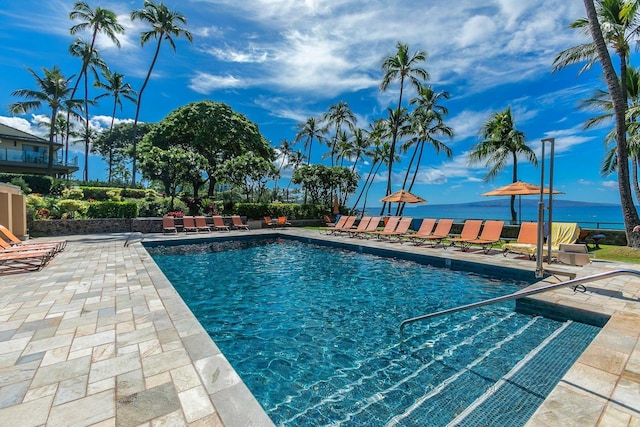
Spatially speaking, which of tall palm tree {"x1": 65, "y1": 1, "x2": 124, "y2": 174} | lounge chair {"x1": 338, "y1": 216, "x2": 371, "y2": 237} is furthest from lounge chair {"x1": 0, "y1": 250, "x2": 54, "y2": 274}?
tall palm tree {"x1": 65, "y1": 1, "x2": 124, "y2": 174}

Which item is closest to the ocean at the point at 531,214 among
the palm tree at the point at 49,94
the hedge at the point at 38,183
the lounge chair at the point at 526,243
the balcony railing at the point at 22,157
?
the lounge chair at the point at 526,243

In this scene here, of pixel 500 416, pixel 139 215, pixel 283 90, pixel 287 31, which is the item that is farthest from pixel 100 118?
pixel 500 416

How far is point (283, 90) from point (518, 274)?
23509mm

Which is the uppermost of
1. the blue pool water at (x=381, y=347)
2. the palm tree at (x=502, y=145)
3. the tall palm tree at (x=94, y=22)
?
the tall palm tree at (x=94, y=22)

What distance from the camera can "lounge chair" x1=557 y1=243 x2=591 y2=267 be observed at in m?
6.88

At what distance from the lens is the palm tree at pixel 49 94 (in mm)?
24547

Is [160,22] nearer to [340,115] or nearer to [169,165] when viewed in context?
[169,165]

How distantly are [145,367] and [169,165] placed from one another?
1684 centimetres

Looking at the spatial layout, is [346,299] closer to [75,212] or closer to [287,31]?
[287,31]

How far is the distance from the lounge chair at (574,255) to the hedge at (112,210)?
695 inches

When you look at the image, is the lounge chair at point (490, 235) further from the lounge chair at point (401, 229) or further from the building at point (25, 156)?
the building at point (25, 156)

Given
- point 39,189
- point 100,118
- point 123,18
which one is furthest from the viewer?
point 100,118

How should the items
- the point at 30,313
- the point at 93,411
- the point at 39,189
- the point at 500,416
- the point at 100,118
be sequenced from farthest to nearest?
the point at 100,118 < the point at 39,189 < the point at 30,313 < the point at 500,416 < the point at 93,411

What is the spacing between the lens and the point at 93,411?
2.07 m
